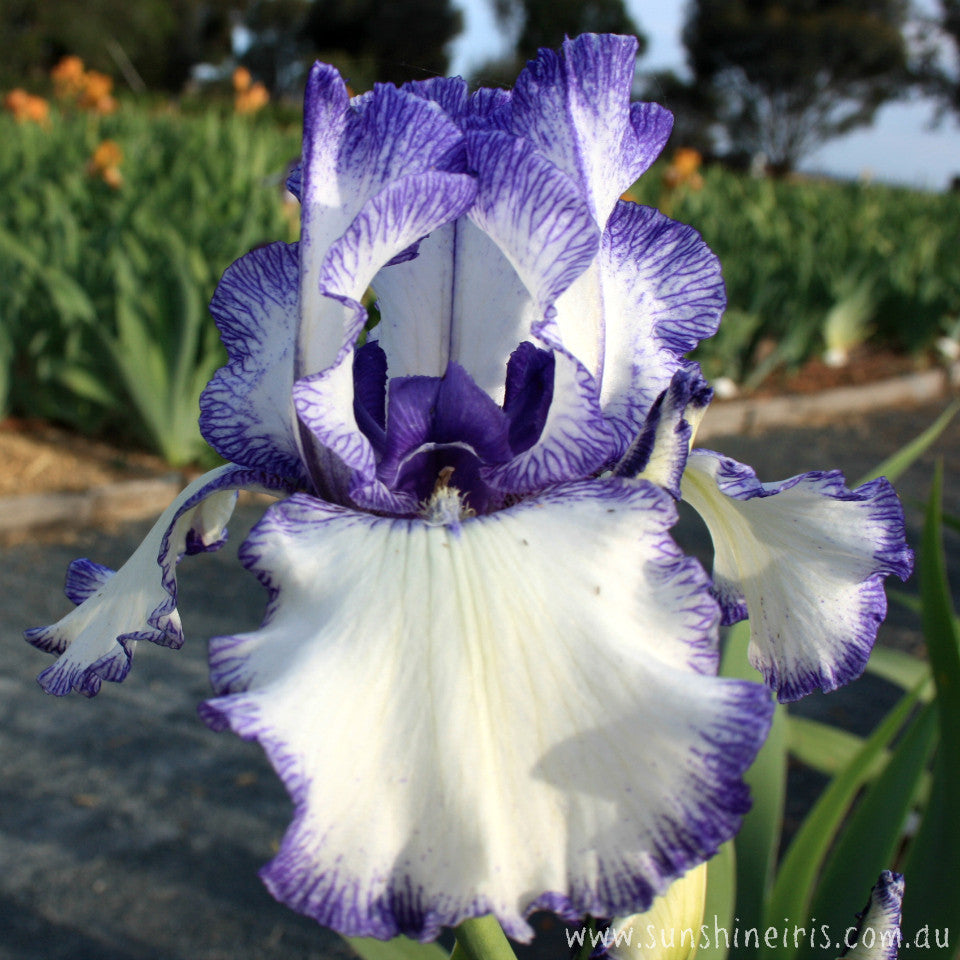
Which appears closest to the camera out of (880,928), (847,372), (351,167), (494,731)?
(494,731)

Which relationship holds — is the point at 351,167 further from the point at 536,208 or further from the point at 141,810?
the point at 141,810

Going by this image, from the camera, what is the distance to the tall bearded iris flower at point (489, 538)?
16.7 inches

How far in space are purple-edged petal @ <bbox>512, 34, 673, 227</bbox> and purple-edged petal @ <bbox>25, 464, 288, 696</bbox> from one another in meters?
0.27

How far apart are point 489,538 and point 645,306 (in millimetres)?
228

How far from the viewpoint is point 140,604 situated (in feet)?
1.94

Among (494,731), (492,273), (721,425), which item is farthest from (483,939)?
(721,425)

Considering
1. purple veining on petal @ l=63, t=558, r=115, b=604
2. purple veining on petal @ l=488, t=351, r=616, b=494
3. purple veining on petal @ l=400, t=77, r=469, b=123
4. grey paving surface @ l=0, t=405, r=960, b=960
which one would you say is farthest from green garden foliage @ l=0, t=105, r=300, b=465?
purple veining on petal @ l=488, t=351, r=616, b=494

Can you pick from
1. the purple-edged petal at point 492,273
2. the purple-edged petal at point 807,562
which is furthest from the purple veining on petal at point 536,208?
the purple-edged petal at point 807,562

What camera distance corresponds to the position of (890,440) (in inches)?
208

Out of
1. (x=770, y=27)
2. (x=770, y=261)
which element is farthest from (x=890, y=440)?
(x=770, y=27)

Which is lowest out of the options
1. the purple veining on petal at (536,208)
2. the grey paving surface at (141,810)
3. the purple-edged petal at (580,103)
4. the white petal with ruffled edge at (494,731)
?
the grey paving surface at (141,810)

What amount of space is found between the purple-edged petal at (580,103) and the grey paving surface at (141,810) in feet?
5.56

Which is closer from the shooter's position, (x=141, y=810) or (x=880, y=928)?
(x=880, y=928)

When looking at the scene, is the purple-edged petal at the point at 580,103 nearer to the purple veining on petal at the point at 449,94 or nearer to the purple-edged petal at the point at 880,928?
the purple veining on petal at the point at 449,94
